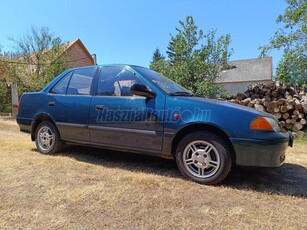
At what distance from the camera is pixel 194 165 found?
11.6 feet

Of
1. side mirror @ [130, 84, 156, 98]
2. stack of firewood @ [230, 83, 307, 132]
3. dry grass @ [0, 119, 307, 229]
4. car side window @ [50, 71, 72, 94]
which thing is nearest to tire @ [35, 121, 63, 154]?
dry grass @ [0, 119, 307, 229]

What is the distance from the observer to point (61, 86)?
4.83m

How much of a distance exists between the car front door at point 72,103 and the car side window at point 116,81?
23 cm

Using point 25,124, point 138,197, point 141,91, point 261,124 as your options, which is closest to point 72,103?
point 25,124

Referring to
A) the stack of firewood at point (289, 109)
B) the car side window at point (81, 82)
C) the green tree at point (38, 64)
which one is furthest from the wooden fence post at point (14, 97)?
the stack of firewood at point (289, 109)

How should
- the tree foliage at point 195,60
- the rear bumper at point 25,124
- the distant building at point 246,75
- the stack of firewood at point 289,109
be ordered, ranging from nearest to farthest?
the rear bumper at point 25,124
the stack of firewood at point 289,109
the tree foliage at point 195,60
the distant building at point 246,75

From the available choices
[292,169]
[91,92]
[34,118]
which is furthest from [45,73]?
[292,169]

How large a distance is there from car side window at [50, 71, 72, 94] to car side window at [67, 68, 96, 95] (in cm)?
11

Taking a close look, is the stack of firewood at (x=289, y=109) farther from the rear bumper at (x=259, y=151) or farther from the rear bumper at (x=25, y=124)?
the rear bumper at (x=25, y=124)

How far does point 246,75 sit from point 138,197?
35657 millimetres

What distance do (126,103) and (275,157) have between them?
214 cm

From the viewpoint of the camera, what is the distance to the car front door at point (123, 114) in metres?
3.72

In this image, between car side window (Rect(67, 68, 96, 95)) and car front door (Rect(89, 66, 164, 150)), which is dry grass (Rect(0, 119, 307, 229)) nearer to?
car front door (Rect(89, 66, 164, 150))

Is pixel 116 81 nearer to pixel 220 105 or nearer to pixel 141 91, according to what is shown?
pixel 141 91
